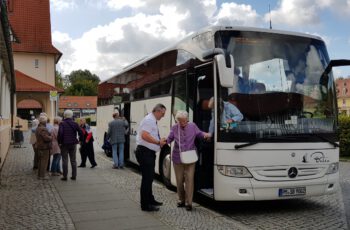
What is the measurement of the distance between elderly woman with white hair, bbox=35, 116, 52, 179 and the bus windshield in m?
5.64

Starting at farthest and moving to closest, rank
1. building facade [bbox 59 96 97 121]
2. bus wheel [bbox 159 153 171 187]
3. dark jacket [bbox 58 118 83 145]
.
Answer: building facade [bbox 59 96 97 121] → dark jacket [bbox 58 118 83 145] → bus wheel [bbox 159 153 171 187]

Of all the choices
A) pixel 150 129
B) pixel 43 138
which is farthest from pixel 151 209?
pixel 43 138

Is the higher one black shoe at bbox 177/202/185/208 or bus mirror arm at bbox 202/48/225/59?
bus mirror arm at bbox 202/48/225/59

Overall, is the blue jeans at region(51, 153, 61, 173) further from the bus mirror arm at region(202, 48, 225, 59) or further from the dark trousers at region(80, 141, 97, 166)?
the bus mirror arm at region(202, 48, 225, 59)

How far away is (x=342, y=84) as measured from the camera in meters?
121

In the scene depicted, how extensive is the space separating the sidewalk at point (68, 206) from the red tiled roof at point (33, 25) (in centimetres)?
4353

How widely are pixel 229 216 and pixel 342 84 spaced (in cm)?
12108

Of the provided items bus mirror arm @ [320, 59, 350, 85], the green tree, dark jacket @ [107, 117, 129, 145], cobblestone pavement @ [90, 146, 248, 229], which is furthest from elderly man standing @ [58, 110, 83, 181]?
the green tree

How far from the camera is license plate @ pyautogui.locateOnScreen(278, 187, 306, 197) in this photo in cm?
776

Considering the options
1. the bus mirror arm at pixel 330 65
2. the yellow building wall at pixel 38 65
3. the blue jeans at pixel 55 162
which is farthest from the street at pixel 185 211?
the yellow building wall at pixel 38 65

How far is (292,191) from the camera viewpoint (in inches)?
309

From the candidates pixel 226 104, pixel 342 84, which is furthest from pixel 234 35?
pixel 342 84

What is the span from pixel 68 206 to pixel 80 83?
11144 cm

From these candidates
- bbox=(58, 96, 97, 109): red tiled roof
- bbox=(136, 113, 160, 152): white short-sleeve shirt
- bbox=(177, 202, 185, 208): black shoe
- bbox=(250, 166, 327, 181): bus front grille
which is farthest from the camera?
bbox=(58, 96, 97, 109): red tiled roof
